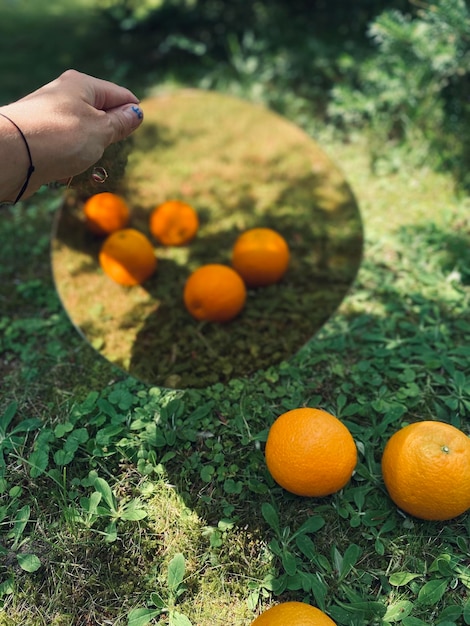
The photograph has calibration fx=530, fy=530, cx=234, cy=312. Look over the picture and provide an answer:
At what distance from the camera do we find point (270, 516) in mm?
1960

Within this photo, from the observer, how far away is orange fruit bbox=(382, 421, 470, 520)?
1821 millimetres

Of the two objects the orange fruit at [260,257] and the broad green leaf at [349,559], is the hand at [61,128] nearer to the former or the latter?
the orange fruit at [260,257]

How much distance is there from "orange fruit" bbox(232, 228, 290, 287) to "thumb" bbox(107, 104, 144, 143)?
1.03 meters

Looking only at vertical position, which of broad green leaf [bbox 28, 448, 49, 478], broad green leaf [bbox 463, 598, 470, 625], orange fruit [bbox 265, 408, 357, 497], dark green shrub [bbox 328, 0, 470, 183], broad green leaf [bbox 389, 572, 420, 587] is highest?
dark green shrub [bbox 328, 0, 470, 183]

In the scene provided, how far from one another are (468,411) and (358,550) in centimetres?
81

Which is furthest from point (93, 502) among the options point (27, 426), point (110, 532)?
point (27, 426)

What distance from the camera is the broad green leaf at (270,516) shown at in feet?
6.40

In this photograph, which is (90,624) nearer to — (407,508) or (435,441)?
(407,508)

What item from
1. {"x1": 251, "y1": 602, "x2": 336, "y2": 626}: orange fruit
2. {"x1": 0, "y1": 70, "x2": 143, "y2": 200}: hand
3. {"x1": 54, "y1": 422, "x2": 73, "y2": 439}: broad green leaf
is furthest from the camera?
{"x1": 54, "y1": 422, "x2": 73, "y2": 439}: broad green leaf

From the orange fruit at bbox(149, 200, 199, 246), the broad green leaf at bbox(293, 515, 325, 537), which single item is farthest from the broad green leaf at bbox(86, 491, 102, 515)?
the orange fruit at bbox(149, 200, 199, 246)

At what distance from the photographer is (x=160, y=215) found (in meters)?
3.28

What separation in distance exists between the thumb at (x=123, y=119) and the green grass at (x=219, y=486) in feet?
3.54

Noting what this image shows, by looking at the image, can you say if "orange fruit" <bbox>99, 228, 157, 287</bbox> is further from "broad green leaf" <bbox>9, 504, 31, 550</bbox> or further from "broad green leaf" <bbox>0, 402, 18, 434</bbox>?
"broad green leaf" <bbox>9, 504, 31, 550</bbox>

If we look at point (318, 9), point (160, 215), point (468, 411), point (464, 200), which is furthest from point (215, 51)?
point (468, 411)
